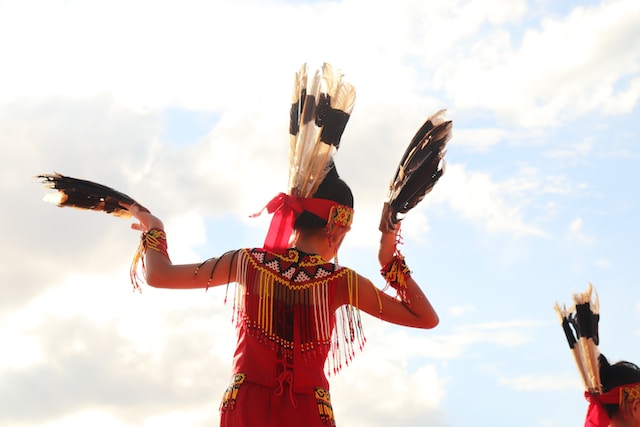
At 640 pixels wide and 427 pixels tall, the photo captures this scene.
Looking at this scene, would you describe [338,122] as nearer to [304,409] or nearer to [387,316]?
[387,316]

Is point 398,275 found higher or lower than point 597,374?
lower

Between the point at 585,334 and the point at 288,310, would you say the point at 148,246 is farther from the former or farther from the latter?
the point at 585,334

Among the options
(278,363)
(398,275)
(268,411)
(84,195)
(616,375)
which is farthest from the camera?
(616,375)

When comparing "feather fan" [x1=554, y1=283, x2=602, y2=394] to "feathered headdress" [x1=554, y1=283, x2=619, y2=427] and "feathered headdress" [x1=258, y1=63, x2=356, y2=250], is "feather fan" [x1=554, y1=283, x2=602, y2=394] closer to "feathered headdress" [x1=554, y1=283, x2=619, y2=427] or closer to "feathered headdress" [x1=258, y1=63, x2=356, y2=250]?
"feathered headdress" [x1=554, y1=283, x2=619, y2=427]

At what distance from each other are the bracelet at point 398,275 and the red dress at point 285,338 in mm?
294

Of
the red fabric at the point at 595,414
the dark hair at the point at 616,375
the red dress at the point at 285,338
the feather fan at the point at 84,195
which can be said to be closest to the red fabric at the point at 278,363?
the red dress at the point at 285,338

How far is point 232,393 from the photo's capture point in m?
5.18

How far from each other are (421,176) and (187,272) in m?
1.49

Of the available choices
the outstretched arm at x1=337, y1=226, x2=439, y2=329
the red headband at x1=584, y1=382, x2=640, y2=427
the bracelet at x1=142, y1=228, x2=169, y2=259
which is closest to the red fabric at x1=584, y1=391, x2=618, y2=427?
Answer: the red headband at x1=584, y1=382, x2=640, y2=427

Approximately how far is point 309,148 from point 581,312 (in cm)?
378

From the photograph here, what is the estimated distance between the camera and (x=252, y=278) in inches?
211

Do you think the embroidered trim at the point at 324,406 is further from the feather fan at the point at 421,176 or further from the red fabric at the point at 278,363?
the feather fan at the point at 421,176

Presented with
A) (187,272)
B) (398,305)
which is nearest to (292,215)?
(187,272)

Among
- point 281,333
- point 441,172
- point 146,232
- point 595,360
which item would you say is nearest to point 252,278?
point 281,333
